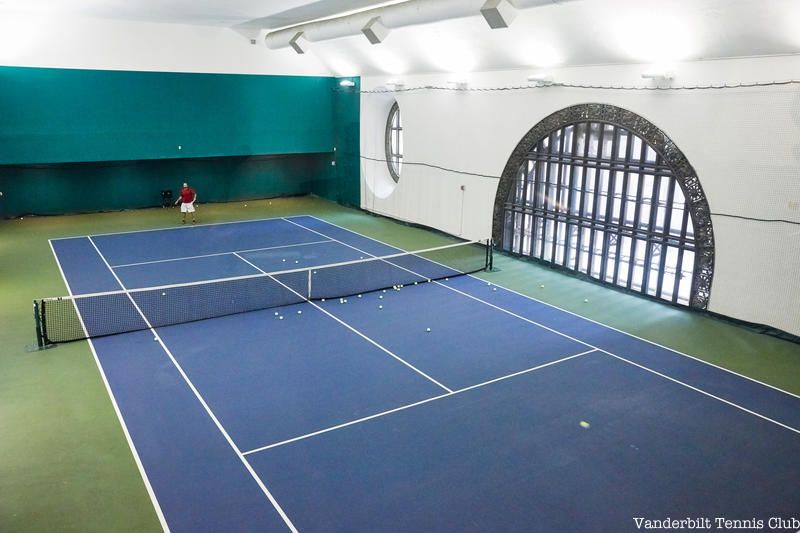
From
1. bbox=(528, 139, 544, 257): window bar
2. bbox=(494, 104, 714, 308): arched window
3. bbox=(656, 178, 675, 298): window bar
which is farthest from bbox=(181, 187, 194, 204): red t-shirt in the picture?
bbox=(656, 178, 675, 298): window bar

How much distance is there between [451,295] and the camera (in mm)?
13047

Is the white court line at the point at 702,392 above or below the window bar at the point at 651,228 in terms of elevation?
below

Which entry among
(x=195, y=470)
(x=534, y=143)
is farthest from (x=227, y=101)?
(x=195, y=470)

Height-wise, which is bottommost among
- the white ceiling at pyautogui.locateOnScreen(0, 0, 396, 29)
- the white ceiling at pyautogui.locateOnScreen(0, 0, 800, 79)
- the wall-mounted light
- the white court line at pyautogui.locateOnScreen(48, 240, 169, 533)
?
the white court line at pyautogui.locateOnScreen(48, 240, 169, 533)

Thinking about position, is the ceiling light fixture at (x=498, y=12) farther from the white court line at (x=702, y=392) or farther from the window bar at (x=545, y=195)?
the white court line at (x=702, y=392)

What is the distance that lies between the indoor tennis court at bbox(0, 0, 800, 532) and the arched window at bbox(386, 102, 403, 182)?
0.44 ft

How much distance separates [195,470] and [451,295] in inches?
283

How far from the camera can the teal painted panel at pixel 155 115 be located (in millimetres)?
18672

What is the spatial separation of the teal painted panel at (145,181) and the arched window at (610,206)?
36.7 ft

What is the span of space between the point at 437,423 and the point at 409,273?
680cm

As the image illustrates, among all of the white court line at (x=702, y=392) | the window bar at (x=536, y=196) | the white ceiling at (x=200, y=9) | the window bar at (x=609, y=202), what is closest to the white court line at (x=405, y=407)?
the white court line at (x=702, y=392)

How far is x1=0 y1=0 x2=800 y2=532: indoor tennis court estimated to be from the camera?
22.3 ft

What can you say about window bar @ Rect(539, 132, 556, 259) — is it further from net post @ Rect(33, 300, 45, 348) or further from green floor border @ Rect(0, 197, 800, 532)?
net post @ Rect(33, 300, 45, 348)

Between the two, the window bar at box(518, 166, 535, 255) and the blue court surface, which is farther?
the window bar at box(518, 166, 535, 255)
